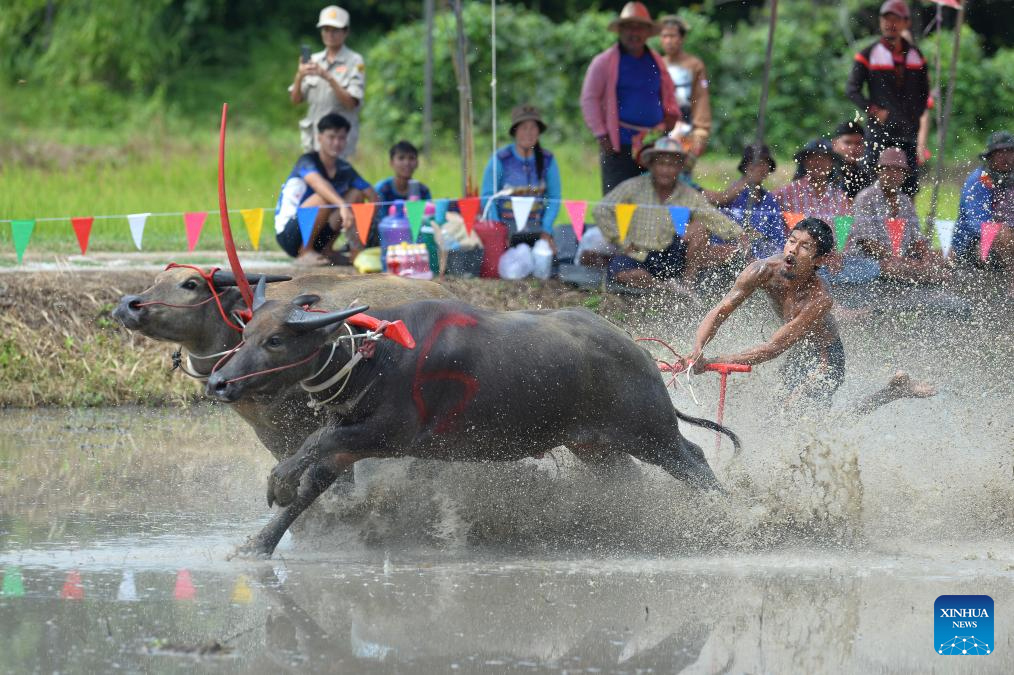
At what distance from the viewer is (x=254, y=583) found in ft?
20.1

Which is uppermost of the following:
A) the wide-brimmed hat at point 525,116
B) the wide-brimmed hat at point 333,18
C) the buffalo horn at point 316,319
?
the wide-brimmed hat at point 333,18

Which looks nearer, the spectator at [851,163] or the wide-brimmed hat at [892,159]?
the wide-brimmed hat at [892,159]

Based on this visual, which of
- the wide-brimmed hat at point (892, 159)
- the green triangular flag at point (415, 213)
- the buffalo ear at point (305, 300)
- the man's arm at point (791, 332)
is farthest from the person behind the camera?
the green triangular flag at point (415, 213)

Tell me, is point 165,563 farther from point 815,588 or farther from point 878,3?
point 878,3

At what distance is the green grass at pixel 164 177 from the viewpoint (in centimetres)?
1199

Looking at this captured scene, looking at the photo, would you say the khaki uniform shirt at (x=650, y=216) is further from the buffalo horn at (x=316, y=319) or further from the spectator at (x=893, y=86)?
the buffalo horn at (x=316, y=319)

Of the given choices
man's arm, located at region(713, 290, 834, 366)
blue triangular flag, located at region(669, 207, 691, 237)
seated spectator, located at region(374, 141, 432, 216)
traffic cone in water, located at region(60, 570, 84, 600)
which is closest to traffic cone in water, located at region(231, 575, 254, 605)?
traffic cone in water, located at region(60, 570, 84, 600)

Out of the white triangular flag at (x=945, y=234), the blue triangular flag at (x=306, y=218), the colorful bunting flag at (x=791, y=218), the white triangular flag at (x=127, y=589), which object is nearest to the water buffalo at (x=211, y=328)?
the white triangular flag at (x=127, y=589)

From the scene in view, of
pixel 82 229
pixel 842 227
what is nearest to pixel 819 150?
pixel 842 227

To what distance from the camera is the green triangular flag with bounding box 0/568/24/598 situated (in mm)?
5881

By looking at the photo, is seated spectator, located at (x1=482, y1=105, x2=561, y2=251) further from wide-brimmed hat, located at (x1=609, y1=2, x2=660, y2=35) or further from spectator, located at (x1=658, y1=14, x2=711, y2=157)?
spectator, located at (x1=658, y1=14, x2=711, y2=157)

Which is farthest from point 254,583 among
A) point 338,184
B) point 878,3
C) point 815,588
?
point 878,3

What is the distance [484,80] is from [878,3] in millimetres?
5530

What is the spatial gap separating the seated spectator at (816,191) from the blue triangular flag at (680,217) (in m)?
0.72
